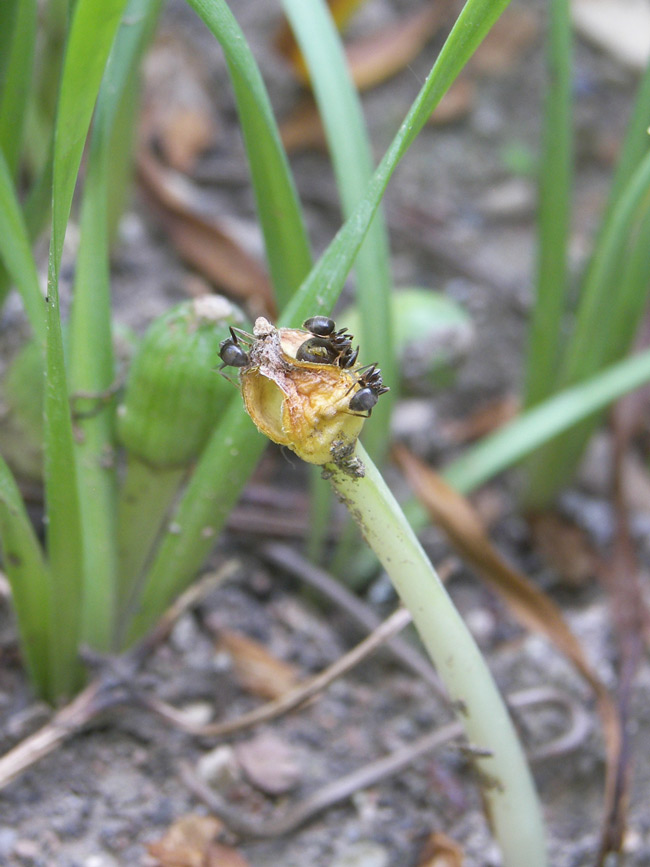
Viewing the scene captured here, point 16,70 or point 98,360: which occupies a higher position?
point 16,70

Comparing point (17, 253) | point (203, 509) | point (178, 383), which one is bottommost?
point (203, 509)

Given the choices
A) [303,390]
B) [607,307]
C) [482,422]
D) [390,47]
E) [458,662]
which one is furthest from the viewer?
[390,47]

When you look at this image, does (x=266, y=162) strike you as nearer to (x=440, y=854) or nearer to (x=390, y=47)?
(x=440, y=854)

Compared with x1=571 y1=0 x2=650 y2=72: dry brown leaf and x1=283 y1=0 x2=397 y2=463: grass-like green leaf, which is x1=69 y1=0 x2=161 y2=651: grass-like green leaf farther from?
x1=571 y1=0 x2=650 y2=72: dry brown leaf

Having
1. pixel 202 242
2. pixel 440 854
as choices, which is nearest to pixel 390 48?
pixel 202 242

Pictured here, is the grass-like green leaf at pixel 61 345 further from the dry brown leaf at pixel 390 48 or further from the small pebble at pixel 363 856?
the dry brown leaf at pixel 390 48

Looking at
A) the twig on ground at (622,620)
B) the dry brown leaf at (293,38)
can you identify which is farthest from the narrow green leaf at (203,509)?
the dry brown leaf at (293,38)
